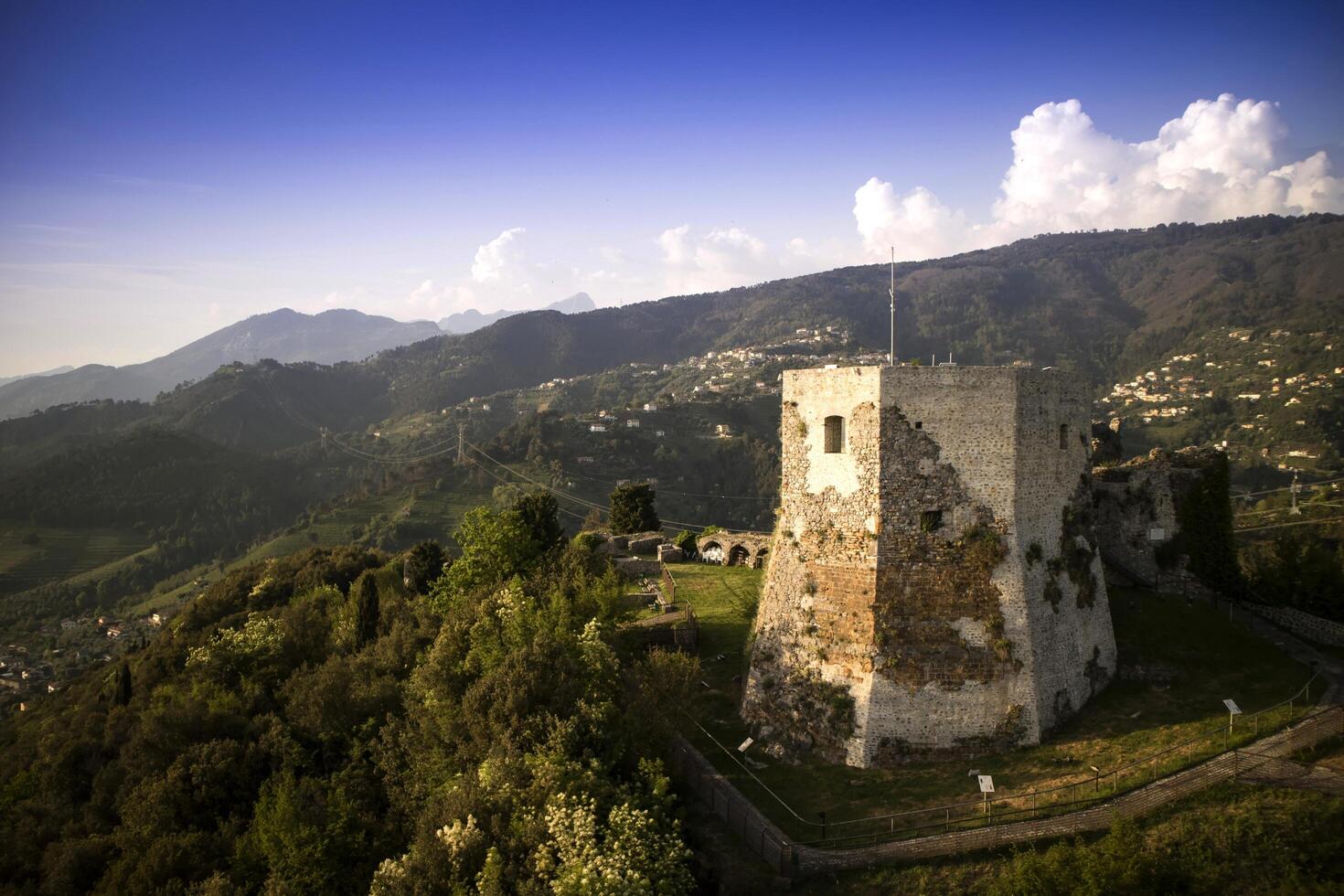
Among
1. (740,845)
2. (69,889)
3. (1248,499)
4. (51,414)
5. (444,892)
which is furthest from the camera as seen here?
(51,414)

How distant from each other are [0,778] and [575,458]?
7370 cm

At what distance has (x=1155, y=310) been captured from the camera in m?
147

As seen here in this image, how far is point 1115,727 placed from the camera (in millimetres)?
16953

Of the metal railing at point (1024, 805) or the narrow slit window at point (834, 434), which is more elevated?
the narrow slit window at point (834, 434)

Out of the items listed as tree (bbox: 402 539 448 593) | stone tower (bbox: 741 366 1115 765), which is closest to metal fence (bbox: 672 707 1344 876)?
stone tower (bbox: 741 366 1115 765)

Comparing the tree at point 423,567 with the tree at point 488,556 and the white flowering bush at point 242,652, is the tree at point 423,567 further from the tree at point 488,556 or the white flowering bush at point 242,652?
the white flowering bush at point 242,652

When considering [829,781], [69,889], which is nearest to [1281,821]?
[829,781]

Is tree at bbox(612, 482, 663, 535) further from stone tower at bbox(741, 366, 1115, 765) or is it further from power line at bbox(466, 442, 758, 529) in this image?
stone tower at bbox(741, 366, 1115, 765)

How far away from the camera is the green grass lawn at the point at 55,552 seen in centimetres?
8012

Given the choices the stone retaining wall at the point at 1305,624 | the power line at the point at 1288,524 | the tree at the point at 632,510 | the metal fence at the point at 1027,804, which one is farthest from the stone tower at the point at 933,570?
the power line at the point at 1288,524

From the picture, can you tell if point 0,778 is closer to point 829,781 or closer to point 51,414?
point 829,781

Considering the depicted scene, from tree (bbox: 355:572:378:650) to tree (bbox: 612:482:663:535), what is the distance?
1709 cm

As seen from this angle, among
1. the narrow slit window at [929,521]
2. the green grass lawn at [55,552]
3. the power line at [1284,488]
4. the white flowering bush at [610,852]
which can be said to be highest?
the narrow slit window at [929,521]

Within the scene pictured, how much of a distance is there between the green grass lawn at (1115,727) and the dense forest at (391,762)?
2333 mm
